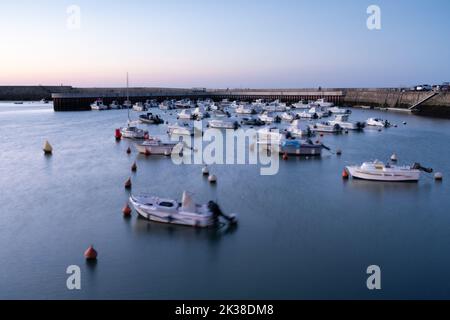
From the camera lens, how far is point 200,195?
24672 millimetres

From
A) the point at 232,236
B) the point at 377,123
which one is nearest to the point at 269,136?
the point at 377,123

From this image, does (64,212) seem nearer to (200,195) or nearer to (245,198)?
(200,195)

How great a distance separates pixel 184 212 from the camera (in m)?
19.3

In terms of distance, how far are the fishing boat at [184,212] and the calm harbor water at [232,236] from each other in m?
0.46

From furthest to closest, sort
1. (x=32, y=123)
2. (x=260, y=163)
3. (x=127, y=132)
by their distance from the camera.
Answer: (x=32, y=123) < (x=127, y=132) < (x=260, y=163)

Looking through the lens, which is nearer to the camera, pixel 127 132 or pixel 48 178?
pixel 48 178

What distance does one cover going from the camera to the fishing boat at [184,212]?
1922 cm

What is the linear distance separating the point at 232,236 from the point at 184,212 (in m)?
2.21

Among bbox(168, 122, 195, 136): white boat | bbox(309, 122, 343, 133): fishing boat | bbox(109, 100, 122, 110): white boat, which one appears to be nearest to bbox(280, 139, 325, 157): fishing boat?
bbox(168, 122, 195, 136): white boat

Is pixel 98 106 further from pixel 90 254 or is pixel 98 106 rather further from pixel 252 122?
pixel 90 254

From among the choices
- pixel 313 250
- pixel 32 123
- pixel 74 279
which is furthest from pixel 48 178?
pixel 32 123

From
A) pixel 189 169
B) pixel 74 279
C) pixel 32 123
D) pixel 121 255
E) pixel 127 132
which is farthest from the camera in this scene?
pixel 32 123

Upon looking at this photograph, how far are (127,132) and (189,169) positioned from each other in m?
16.5

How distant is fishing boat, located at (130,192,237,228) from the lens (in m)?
19.2
